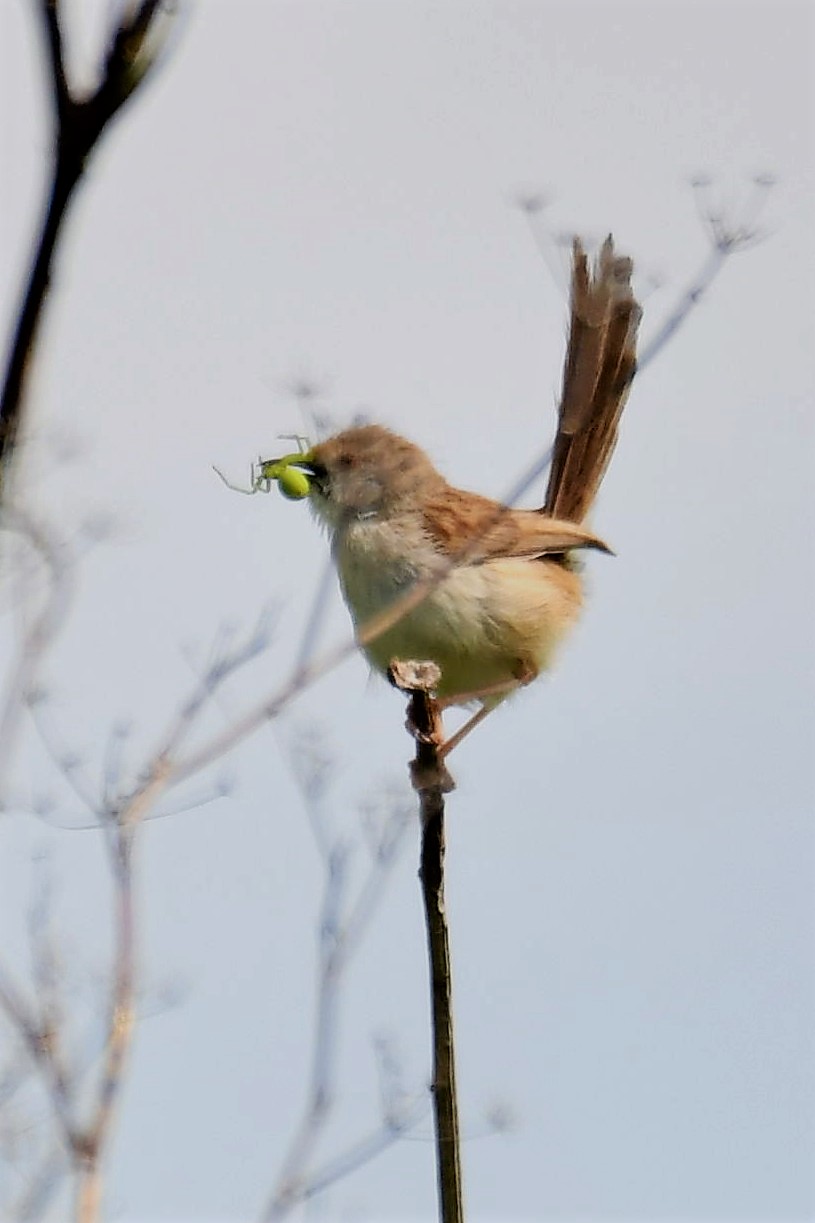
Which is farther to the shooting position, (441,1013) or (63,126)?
(441,1013)

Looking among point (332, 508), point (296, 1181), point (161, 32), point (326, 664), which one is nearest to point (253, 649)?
point (326, 664)

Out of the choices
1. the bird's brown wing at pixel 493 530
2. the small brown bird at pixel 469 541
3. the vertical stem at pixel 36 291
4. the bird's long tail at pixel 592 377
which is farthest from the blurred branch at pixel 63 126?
the bird's long tail at pixel 592 377

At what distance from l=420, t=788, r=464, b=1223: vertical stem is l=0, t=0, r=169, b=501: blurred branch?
1.65 m

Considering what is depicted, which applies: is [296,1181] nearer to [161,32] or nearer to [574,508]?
[161,32]

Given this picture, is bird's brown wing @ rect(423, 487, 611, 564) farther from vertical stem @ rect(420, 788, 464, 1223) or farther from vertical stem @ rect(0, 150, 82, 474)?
vertical stem @ rect(0, 150, 82, 474)

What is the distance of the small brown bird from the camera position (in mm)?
Answer: 4734

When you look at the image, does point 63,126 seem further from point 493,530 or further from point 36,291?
point 493,530

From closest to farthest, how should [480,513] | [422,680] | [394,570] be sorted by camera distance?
[422,680] → [394,570] → [480,513]

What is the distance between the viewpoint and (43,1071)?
9.91 ft

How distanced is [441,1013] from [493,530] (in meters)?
2.02

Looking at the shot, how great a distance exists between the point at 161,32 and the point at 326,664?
4.11 ft

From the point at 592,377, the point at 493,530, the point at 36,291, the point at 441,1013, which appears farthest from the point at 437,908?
the point at 592,377

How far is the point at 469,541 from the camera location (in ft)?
14.9

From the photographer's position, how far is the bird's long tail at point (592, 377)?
5.46m
